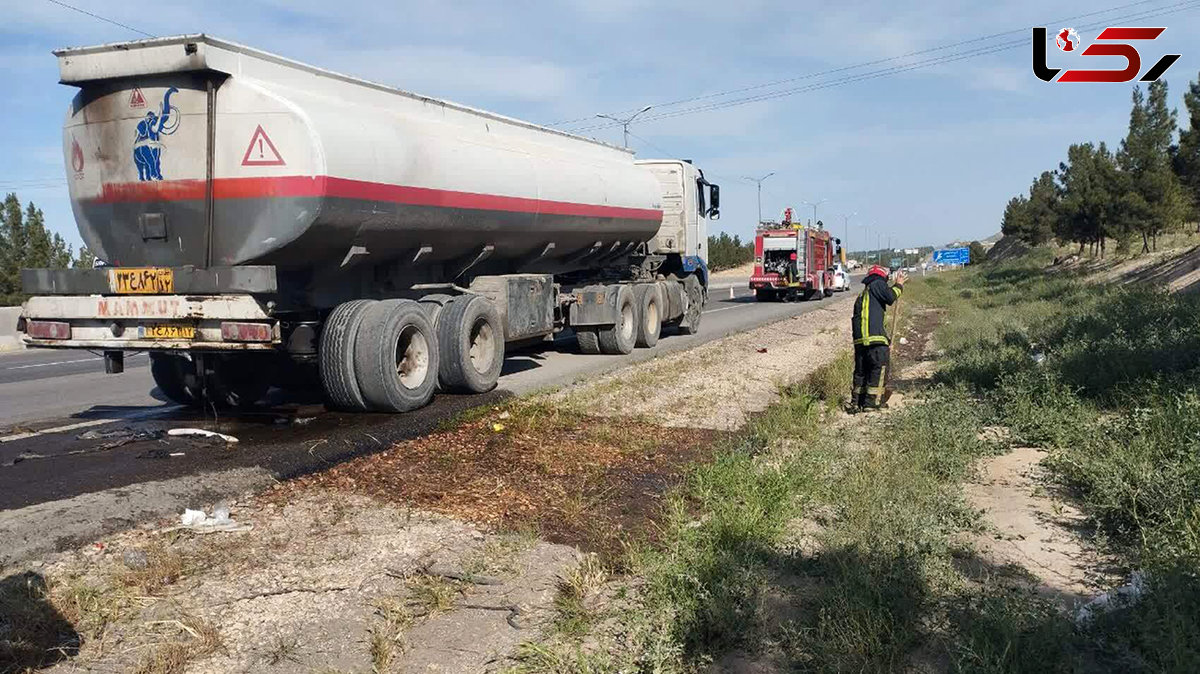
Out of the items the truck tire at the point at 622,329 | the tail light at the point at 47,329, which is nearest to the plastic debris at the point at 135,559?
the tail light at the point at 47,329

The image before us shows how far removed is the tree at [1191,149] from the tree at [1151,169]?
6.27 feet

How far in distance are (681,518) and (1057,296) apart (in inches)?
808

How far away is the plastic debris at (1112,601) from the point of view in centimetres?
359

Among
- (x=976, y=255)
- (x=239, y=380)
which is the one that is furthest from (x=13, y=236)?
(x=976, y=255)

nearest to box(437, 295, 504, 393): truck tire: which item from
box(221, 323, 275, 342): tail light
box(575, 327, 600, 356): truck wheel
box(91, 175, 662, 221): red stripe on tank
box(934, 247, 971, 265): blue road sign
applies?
box(91, 175, 662, 221): red stripe on tank

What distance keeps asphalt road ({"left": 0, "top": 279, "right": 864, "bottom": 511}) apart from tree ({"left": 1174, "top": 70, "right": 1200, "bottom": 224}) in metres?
25.2

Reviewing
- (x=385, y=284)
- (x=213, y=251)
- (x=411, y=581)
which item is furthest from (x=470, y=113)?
(x=411, y=581)

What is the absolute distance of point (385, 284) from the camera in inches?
388

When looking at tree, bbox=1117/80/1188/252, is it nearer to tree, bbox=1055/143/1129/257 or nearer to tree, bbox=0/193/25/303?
tree, bbox=1055/143/1129/257

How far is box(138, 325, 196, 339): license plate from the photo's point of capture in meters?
7.64

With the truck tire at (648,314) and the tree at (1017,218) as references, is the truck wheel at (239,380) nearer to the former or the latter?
the truck tire at (648,314)

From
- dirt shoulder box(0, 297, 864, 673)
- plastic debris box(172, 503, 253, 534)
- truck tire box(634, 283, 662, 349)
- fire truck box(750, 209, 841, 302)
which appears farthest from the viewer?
fire truck box(750, 209, 841, 302)

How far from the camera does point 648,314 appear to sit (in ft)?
52.4

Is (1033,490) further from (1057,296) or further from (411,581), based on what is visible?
(1057,296)
